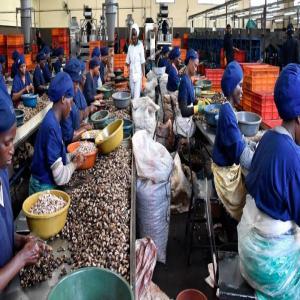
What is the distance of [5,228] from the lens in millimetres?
1438

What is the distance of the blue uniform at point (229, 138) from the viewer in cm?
273

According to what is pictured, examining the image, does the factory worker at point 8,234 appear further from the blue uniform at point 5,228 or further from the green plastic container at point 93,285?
the green plastic container at point 93,285

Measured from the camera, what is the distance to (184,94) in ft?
15.6

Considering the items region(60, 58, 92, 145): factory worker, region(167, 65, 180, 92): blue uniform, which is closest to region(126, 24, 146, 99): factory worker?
region(167, 65, 180, 92): blue uniform

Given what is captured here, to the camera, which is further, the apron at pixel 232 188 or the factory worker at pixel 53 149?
the apron at pixel 232 188

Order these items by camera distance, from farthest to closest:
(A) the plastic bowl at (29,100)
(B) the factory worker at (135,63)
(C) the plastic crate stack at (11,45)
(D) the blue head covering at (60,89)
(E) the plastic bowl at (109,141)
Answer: (C) the plastic crate stack at (11,45) → (B) the factory worker at (135,63) → (A) the plastic bowl at (29,100) → (E) the plastic bowl at (109,141) → (D) the blue head covering at (60,89)

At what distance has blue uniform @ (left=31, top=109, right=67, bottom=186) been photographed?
2.21 m

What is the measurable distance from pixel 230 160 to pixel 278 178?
3.56ft

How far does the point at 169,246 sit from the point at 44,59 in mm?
5158

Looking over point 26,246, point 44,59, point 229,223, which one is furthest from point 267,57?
point 26,246

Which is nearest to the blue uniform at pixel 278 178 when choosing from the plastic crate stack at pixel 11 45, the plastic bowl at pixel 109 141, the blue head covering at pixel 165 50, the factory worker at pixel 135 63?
the plastic bowl at pixel 109 141

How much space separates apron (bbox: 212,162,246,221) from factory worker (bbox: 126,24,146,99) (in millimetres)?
3719

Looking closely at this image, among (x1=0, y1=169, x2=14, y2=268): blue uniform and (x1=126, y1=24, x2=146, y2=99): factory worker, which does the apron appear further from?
(x1=126, y1=24, x2=146, y2=99): factory worker

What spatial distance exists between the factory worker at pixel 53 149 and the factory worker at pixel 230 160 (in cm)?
109
